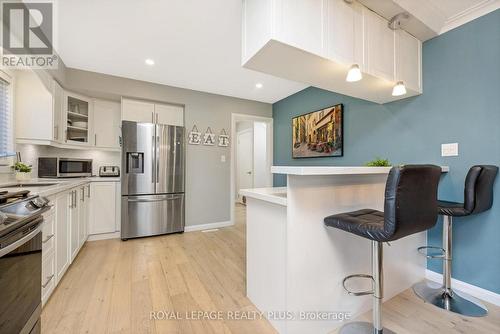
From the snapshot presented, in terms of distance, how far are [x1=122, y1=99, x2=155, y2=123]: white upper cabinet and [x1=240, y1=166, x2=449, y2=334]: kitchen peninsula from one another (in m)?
2.62

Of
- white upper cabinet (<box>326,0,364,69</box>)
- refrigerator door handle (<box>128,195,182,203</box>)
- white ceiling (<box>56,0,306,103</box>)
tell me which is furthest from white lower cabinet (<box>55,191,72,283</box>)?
white upper cabinet (<box>326,0,364,69</box>)

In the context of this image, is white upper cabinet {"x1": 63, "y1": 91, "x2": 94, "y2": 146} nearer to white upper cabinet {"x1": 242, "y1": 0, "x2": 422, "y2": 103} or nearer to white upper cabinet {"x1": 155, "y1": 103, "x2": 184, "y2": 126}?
white upper cabinet {"x1": 155, "y1": 103, "x2": 184, "y2": 126}

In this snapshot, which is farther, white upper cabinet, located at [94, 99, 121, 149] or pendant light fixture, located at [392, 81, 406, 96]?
white upper cabinet, located at [94, 99, 121, 149]

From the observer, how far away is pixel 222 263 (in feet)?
7.72

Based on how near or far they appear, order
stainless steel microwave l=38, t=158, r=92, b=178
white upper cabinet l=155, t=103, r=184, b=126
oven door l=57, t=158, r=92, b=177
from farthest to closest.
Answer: white upper cabinet l=155, t=103, r=184, b=126, oven door l=57, t=158, r=92, b=177, stainless steel microwave l=38, t=158, r=92, b=178

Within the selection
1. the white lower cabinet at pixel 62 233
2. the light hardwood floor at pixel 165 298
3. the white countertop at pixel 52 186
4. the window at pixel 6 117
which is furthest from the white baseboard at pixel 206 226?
the window at pixel 6 117

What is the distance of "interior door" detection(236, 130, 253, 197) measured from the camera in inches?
240

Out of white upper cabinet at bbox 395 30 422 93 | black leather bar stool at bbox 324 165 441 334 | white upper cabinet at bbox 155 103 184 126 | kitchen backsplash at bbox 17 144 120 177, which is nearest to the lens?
black leather bar stool at bbox 324 165 441 334

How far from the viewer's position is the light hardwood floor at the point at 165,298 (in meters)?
1.42

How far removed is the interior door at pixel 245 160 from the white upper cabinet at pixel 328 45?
413 centimetres

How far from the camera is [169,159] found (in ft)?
10.9

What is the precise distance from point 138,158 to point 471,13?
13.2 ft

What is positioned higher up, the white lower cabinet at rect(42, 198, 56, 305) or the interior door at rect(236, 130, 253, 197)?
the interior door at rect(236, 130, 253, 197)

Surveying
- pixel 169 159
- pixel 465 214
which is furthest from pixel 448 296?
pixel 169 159
